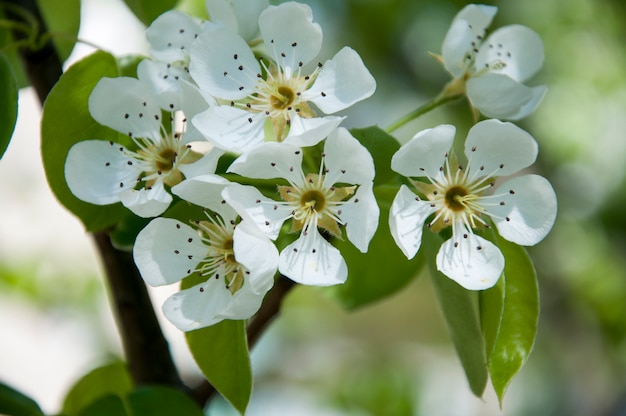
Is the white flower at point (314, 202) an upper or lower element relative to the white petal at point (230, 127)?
lower

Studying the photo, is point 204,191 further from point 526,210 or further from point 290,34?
point 526,210

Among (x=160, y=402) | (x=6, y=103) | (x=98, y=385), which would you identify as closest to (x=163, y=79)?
(x=6, y=103)

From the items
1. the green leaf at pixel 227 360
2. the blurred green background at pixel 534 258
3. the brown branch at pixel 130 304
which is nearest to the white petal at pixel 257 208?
the green leaf at pixel 227 360

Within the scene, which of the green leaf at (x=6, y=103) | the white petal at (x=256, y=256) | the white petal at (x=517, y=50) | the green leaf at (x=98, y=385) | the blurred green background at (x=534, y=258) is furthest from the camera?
the blurred green background at (x=534, y=258)

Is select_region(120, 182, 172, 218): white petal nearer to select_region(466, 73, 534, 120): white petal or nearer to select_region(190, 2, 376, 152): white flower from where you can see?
select_region(190, 2, 376, 152): white flower

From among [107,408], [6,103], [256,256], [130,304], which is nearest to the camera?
[256,256]

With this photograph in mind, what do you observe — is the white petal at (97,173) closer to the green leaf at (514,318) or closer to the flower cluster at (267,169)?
the flower cluster at (267,169)
